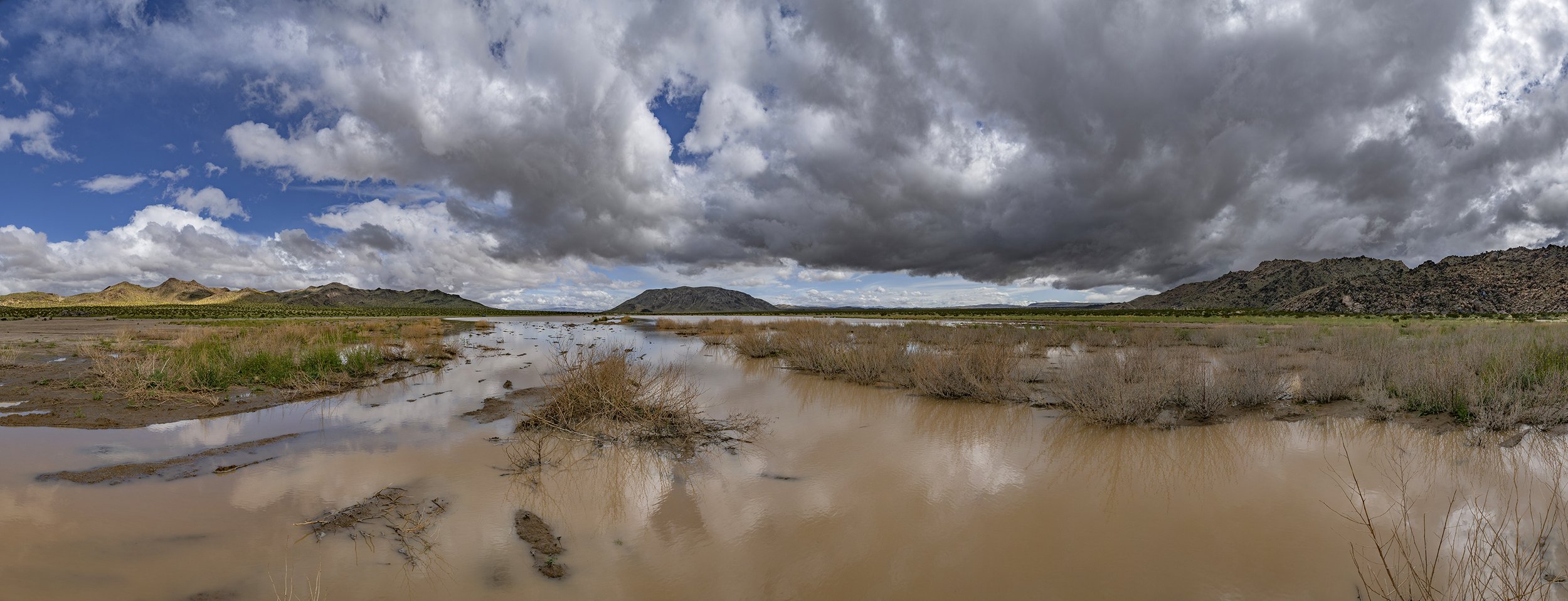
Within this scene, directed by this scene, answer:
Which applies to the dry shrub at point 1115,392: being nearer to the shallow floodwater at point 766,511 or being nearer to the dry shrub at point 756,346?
the shallow floodwater at point 766,511

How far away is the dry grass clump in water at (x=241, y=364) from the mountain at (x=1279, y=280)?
567 ft

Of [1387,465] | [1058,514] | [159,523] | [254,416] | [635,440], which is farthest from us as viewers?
[254,416]

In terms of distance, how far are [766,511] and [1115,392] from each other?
677 centimetres

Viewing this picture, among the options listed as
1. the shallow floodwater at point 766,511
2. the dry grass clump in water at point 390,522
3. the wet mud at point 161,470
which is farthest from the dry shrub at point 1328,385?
the wet mud at point 161,470

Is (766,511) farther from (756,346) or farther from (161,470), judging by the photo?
(756,346)

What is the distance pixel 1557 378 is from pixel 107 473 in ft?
71.7

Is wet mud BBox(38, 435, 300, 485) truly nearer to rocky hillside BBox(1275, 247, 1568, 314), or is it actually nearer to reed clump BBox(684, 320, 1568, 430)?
reed clump BBox(684, 320, 1568, 430)

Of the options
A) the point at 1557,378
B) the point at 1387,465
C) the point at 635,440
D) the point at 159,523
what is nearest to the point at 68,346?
the point at 159,523

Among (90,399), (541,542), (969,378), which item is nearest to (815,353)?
(969,378)

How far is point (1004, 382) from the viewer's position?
12148 millimetres

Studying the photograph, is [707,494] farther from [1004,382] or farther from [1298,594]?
[1004,382]

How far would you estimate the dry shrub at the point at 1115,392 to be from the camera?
9352 millimetres

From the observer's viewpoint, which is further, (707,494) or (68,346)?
(68,346)

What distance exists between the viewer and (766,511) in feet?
20.0
